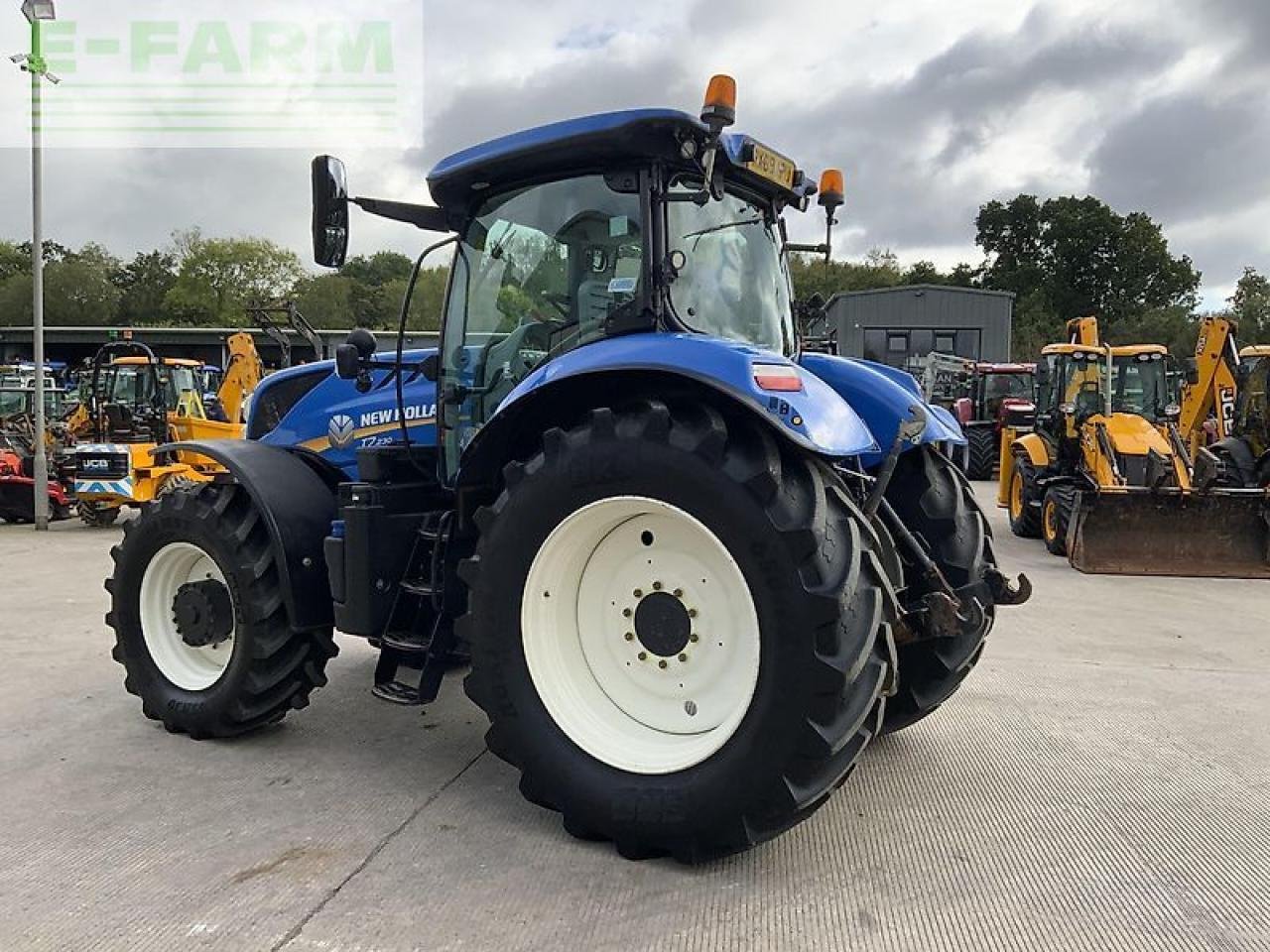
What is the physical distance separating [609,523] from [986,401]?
1927 centimetres

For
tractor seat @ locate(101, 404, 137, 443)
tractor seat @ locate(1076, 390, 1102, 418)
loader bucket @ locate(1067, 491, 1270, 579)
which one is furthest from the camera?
tractor seat @ locate(101, 404, 137, 443)

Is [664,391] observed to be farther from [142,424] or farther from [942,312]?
[942,312]

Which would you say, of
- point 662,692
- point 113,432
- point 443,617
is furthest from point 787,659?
point 113,432

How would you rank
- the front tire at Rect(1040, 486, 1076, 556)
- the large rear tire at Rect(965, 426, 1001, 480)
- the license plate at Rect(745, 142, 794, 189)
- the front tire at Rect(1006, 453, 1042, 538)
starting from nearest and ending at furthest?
1. the license plate at Rect(745, 142, 794, 189)
2. the front tire at Rect(1040, 486, 1076, 556)
3. the front tire at Rect(1006, 453, 1042, 538)
4. the large rear tire at Rect(965, 426, 1001, 480)

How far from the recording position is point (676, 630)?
125 inches

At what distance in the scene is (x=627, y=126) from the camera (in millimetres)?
3291

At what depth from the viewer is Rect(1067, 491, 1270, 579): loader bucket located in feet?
29.5

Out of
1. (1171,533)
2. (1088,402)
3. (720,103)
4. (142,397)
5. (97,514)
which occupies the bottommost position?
(97,514)

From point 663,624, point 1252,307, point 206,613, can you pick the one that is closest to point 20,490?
point 206,613

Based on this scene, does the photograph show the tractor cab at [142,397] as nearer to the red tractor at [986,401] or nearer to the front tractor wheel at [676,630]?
the front tractor wheel at [676,630]

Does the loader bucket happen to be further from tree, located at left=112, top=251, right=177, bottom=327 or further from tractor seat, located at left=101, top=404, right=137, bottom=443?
tree, located at left=112, top=251, right=177, bottom=327

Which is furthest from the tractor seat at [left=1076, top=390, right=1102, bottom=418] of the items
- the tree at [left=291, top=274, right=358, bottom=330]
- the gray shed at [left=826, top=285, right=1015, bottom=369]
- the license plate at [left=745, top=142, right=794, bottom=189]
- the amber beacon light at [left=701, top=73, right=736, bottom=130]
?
the tree at [left=291, top=274, right=358, bottom=330]

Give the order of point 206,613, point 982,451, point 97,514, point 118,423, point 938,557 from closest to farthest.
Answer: point 938,557 < point 206,613 < point 97,514 < point 118,423 < point 982,451

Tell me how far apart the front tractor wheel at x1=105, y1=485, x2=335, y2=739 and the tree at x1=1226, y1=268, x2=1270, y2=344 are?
40422 millimetres
